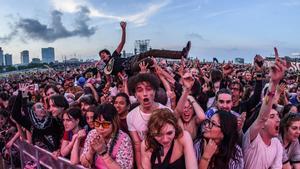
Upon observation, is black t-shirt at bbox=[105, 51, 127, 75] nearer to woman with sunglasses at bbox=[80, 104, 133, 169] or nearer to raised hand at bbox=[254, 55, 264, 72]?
raised hand at bbox=[254, 55, 264, 72]

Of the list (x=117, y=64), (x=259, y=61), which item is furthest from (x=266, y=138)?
(x=117, y=64)

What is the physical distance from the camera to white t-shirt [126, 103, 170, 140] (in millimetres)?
3689

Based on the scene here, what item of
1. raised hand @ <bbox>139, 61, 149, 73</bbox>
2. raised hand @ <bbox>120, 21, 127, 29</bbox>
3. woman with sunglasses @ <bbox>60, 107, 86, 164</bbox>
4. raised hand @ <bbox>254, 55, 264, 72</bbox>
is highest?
raised hand @ <bbox>120, 21, 127, 29</bbox>

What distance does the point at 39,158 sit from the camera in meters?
5.16

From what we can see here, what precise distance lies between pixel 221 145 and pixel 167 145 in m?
0.50

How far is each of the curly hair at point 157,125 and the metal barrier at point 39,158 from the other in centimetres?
85

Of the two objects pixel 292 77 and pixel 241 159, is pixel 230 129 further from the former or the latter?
pixel 292 77

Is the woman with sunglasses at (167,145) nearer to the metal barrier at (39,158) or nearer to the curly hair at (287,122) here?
the metal barrier at (39,158)

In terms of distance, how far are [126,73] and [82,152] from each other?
293cm

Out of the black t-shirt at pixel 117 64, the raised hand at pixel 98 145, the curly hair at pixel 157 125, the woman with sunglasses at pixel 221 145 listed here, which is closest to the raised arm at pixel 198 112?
the woman with sunglasses at pixel 221 145

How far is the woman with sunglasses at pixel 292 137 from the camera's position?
4.15 metres

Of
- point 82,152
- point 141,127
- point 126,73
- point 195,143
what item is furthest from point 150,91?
point 126,73

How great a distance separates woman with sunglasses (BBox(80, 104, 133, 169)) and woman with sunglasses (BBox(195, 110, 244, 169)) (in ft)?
2.25

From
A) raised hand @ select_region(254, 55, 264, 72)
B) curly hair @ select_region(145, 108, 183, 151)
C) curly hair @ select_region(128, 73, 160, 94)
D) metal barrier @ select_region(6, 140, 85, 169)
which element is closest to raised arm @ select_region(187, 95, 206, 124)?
curly hair @ select_region(128, 73, 160, 94)
